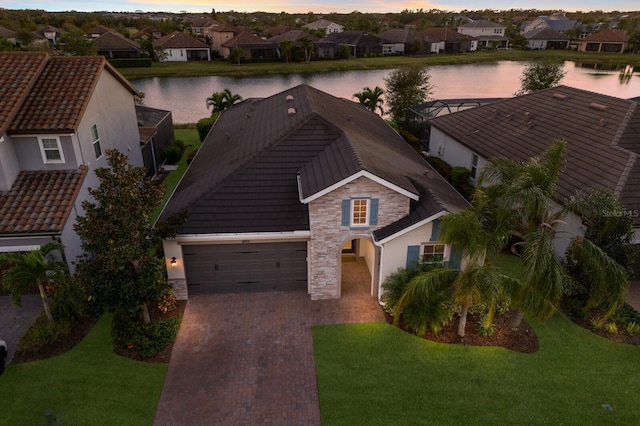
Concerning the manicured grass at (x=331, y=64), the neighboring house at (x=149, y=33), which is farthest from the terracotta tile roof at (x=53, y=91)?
the neighboring house at (x=149, y=33)

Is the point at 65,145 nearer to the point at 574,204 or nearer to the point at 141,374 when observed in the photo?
the point at 141,374

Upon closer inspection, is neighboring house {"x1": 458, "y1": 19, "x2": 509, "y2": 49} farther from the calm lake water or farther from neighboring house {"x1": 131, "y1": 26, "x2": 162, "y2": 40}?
neighboring house {"x1": 131, "y1": 26, "x2": 162, "y2": 40}

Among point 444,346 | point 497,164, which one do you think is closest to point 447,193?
point 497,164

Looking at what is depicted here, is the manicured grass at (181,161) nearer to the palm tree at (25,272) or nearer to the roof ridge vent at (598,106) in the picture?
the palm tree at (25,272)

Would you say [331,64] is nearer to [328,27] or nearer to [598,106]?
[328,27]

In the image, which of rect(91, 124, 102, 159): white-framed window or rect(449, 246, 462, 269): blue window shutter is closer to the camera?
rect(449, 246, 462, 269): blue window shutter

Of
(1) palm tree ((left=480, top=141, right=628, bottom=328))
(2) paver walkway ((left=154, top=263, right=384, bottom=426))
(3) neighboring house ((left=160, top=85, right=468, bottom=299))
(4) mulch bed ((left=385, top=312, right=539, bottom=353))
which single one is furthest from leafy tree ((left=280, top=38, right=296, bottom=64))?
(4) mulch bed ((left=385, top=312, right=539, bottom=353))
